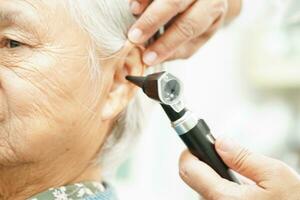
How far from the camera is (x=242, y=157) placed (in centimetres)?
95

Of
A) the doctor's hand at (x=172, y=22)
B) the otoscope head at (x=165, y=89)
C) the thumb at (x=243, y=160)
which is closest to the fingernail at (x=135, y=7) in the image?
the doctor's hand at (x=172, y=22)

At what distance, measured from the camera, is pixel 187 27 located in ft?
3.71

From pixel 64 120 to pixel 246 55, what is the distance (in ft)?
6.80

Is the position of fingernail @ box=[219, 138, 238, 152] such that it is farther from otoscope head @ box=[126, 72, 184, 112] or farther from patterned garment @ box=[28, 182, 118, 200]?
patterned garment @ box=[28, 182, 118, 200]

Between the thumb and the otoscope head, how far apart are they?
109 millimetres

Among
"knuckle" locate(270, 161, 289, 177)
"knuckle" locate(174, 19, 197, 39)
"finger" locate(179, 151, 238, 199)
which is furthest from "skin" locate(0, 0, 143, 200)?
"knuckle" locate(270, 161, 289, 177)

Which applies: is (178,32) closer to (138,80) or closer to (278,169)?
(138,80)

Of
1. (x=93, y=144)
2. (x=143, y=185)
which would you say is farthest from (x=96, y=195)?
(x=143, y=185)

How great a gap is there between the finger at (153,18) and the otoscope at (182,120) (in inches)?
4.8

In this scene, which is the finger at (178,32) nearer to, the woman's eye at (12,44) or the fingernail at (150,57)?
the fingernail at (150,57)

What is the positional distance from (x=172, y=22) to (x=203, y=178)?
36 cm

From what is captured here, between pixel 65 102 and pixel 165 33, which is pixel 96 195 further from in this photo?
pixel 165 33

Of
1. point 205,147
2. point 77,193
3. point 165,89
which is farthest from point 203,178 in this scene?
point 77,193

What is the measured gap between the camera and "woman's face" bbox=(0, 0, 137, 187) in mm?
1005
